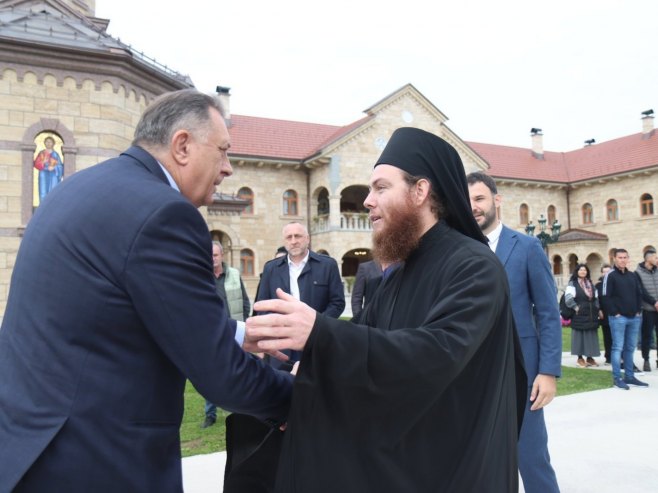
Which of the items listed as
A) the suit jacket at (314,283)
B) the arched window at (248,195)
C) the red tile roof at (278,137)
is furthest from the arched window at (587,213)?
the suit jacket at (314,283)

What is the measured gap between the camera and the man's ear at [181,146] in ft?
6.54

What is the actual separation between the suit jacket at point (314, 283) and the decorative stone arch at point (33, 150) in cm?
1012

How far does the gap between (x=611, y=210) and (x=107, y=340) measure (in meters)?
41.5

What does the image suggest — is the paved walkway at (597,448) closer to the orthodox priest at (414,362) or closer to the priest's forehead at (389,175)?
the orthodox priest at (414,362)

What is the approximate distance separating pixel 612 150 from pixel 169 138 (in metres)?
42.9

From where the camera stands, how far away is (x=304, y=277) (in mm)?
6402

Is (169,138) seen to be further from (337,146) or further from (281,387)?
(337,146)

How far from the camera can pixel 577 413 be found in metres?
6.55

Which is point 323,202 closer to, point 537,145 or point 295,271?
point 537,145

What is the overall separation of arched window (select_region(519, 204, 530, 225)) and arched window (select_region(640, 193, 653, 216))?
23.4 feet

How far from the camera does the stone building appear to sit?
1416 cm

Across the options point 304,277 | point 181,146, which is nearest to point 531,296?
point 181,146

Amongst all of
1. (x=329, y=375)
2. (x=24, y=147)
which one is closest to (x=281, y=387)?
(x=329, y=375)

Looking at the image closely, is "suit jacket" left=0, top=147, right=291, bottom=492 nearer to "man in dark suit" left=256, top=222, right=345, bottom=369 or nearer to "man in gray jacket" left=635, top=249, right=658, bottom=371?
"man in dark suit" left=256, top=222, right=345, bottom=369
